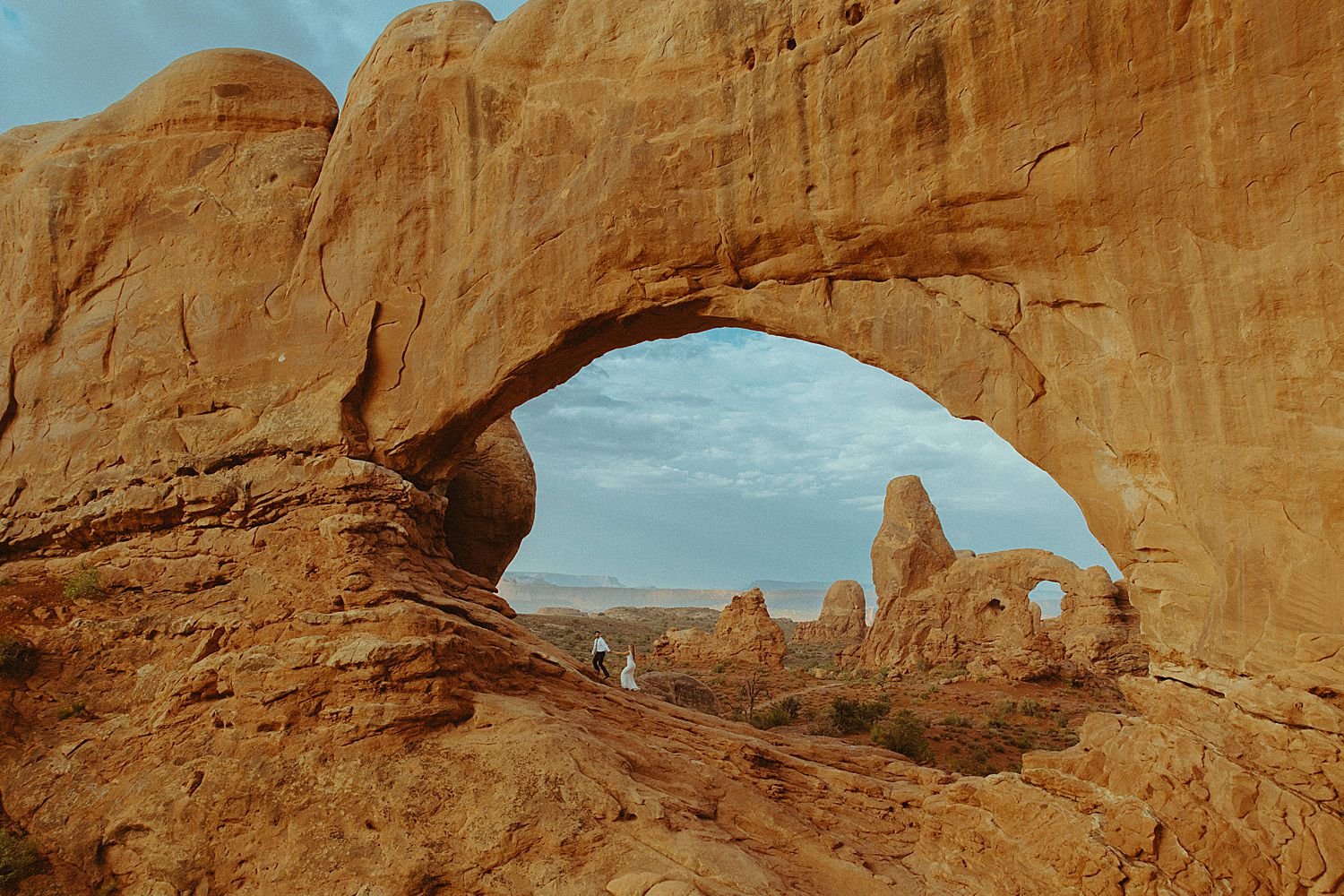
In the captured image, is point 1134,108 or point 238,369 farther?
point 238,369

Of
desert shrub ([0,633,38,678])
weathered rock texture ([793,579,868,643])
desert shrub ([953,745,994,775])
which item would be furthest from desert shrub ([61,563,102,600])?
weathered rock texture ([793,579,868,643])

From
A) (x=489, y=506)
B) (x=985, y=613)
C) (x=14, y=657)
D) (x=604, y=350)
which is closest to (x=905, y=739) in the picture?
(x=489, y=506)

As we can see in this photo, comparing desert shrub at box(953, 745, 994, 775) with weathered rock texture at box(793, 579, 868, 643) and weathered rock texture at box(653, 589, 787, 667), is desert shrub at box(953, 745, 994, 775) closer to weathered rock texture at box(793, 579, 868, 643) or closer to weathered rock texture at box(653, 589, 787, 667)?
weathered rock texture at box(653, 589, 787, 667)

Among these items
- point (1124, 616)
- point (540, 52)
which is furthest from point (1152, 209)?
point (1124, 616)

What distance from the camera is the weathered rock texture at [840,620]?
5231 cm

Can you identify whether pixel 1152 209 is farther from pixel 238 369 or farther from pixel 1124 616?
pixel 1124 616

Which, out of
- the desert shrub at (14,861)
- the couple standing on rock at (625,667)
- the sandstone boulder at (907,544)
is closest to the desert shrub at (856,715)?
the couple standing on rock at (625,667)

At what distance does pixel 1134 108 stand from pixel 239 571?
38.2 ft

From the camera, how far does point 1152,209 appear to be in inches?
310

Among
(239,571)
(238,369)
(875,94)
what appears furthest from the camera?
(238,369)

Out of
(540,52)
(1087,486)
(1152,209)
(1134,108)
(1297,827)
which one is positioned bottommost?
(1297,827)

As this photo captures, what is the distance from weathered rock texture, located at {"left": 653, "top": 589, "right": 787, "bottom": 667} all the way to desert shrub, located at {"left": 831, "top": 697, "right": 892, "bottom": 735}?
1001cm

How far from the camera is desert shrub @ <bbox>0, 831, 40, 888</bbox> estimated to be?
779cm

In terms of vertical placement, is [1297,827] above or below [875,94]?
below
